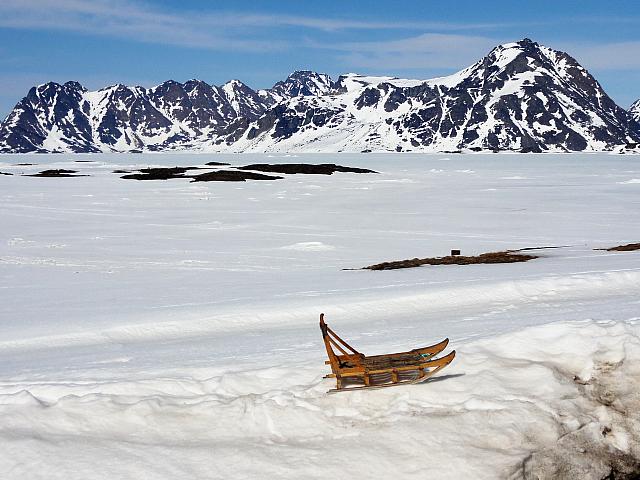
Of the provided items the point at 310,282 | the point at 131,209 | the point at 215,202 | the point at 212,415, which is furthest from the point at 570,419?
the point at 215,202

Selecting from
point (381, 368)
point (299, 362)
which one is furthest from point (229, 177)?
point (381, 368)

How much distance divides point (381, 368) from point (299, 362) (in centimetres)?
183

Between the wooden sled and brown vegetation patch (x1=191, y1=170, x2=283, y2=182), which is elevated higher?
brown vegetation patch (x1=191, y1=170, x2=283, y2=182)

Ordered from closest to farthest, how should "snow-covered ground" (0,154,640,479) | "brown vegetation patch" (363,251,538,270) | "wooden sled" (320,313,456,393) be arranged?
1. "snow-covered ground" (0,154,640,479)
2. "wooden sled" (320,313,456,393)
3. "brown vegetation patch" (363,251,538,270)

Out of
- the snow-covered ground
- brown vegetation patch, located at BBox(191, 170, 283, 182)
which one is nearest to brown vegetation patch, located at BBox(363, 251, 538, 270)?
the snow-covered ground

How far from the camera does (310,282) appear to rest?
19.0 m

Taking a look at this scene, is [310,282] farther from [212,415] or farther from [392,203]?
[392,203]

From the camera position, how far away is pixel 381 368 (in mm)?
8578

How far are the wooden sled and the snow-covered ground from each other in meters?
0.20

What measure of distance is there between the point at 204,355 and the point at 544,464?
6.22m

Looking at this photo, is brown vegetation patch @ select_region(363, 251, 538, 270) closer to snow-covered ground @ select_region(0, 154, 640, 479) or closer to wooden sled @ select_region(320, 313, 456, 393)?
snow-covered ground @ select_region(0, 154, 640, 479)

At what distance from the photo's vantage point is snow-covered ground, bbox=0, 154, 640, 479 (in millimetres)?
7059

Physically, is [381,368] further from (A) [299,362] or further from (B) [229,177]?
(B) [229,177]

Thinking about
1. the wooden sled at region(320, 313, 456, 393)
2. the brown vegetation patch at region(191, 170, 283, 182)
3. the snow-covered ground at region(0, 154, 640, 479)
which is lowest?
the snow-covered ground at region(0, 154, 640, 479)
